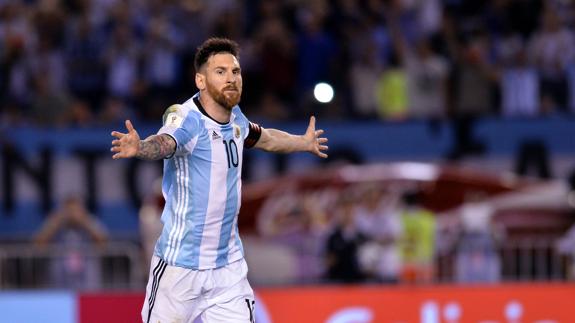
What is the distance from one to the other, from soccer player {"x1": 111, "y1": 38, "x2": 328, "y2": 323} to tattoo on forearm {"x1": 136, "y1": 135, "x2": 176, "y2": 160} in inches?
9.4

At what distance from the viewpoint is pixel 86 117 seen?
16328 millimetres

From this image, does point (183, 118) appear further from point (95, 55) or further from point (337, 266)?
point (95, 55)

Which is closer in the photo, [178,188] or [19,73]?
[178,188]

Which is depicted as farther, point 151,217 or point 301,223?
point 151,217

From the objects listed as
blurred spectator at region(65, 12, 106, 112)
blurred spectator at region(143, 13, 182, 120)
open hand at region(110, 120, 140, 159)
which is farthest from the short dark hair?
blurred spectator at region(65, 12, 106, 112)

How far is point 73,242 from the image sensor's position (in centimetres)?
1487

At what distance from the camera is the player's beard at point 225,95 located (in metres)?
8.04

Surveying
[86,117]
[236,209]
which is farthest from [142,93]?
[236,209]

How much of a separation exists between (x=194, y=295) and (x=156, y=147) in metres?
1.12

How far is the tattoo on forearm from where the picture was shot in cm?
735

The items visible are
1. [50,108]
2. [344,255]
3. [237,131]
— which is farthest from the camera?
[50,108]

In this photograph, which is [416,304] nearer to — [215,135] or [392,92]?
[215,135]

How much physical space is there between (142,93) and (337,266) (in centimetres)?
406

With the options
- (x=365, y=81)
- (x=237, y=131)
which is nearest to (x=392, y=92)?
(x=365, y=81)
